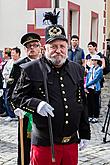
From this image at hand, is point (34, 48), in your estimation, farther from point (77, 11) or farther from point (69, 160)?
point (77, 11)

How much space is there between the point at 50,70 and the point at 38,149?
2.15 feet

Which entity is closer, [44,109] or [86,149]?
[44,109]

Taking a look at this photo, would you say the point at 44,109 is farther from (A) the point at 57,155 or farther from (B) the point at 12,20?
(B) the point at 12,20

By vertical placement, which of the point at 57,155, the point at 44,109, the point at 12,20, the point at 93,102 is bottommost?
the point at 93,102

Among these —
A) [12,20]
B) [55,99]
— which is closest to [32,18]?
[12,20]

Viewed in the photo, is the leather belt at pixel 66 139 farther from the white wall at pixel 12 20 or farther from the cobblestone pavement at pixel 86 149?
the white wall at pixel 12 20

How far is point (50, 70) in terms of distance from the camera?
3381 millimetres

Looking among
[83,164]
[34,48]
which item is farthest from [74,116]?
[83,164]

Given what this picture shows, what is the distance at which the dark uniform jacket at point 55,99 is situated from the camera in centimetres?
332

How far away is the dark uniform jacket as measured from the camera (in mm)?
3318

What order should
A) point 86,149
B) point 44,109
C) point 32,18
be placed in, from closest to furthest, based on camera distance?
point 44,109 → point 86,149 → point 32,18

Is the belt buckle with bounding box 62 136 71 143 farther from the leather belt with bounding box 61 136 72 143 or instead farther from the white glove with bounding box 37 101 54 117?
the white glove with bounding box 37 101 54 117

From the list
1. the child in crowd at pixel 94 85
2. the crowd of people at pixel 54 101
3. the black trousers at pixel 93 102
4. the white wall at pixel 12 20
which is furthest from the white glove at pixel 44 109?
the white wall at pixel 12 20

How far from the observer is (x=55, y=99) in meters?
3.32
